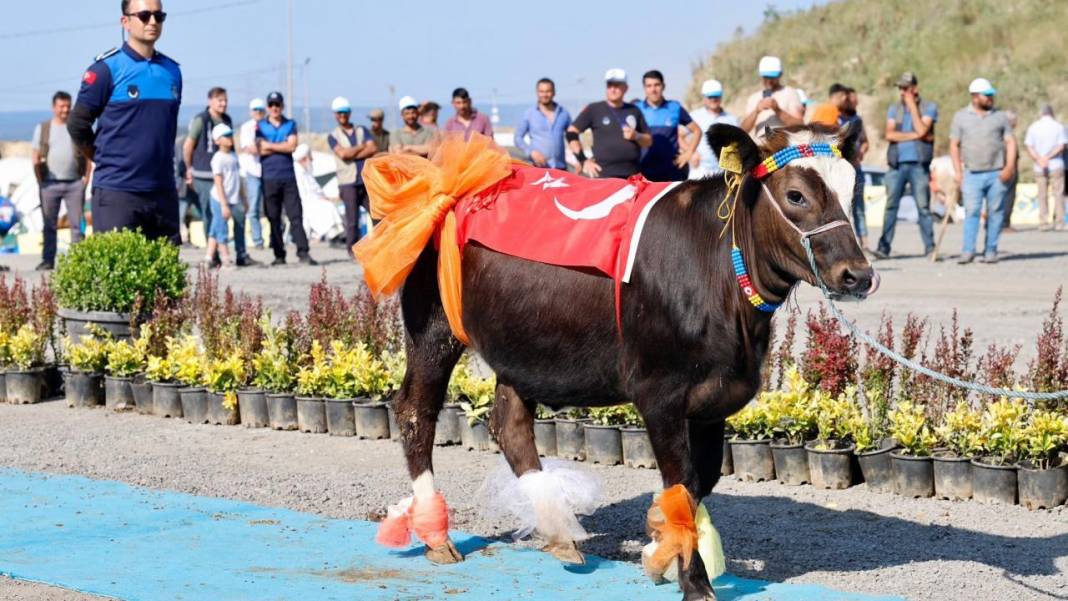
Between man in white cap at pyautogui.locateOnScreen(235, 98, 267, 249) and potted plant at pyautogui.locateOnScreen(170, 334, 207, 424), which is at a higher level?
man in white cap at pyautogui.locateOnScreen(235, 98, 267, 249)

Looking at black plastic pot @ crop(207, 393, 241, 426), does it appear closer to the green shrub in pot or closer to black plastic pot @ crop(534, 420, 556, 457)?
the green shrub in pot

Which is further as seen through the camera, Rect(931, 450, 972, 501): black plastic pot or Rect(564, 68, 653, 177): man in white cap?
Rect(564, 68, 653, 177): man in white cap

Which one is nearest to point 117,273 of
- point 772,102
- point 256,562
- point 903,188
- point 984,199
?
point 256,562

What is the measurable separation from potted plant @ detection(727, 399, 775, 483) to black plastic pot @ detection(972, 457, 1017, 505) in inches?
44.8

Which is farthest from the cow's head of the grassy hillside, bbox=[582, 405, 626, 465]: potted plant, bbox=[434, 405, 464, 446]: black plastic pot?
the grassy hillside

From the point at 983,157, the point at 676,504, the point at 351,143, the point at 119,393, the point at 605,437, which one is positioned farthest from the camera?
the point at 351,143

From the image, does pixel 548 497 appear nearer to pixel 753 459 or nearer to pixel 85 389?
pixel 753 459

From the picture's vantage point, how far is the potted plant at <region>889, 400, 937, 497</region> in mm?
7586

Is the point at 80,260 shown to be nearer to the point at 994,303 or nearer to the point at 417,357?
the point at 417,357

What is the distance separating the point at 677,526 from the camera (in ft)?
18.7

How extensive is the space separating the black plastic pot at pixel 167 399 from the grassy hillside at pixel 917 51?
3931cm

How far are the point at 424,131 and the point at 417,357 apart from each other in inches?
517

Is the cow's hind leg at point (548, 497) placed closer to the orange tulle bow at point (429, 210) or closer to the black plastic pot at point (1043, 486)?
the orange tulle bow at point (429, 210)

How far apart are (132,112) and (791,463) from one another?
17.1 ft
